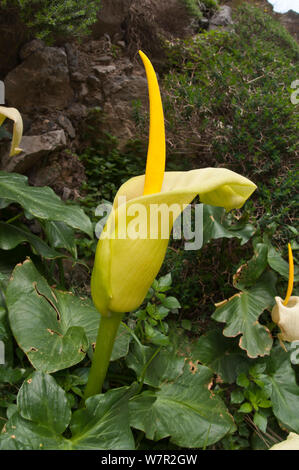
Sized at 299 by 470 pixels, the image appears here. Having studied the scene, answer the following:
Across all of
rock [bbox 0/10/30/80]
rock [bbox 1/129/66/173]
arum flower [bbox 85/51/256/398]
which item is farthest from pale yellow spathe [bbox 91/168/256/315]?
rock [bbox 0/10/30/80]

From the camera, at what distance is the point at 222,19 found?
2.83 meters

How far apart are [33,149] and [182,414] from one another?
49.8 inches

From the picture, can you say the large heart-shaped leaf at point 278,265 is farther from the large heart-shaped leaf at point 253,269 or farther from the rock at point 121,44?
the rock at point 121,44

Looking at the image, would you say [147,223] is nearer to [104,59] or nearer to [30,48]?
[30,48]

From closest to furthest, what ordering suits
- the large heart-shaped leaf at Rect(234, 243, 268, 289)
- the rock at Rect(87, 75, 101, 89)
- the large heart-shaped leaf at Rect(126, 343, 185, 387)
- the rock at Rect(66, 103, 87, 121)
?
the large heart-shaped leaf at Rect(126, 343, 185, 387) → the large heart-shaped leaf at Rect(234, 243, 268, 289) → the rock at Rect(66, 103, 87, 121) → the rock at Rect(87, 75, 101, 89)

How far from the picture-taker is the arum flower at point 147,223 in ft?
1.86

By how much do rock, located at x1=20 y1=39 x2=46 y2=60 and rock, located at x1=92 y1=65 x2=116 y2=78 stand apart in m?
0.45

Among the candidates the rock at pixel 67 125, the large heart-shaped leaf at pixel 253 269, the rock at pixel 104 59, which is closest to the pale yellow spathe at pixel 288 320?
the large heart-shaped leaf at pixel 253 269

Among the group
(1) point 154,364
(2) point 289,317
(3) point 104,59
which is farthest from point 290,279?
(3) point 104,59

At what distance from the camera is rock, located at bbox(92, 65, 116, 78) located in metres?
2.09

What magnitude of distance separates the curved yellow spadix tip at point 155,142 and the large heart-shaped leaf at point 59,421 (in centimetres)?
42
